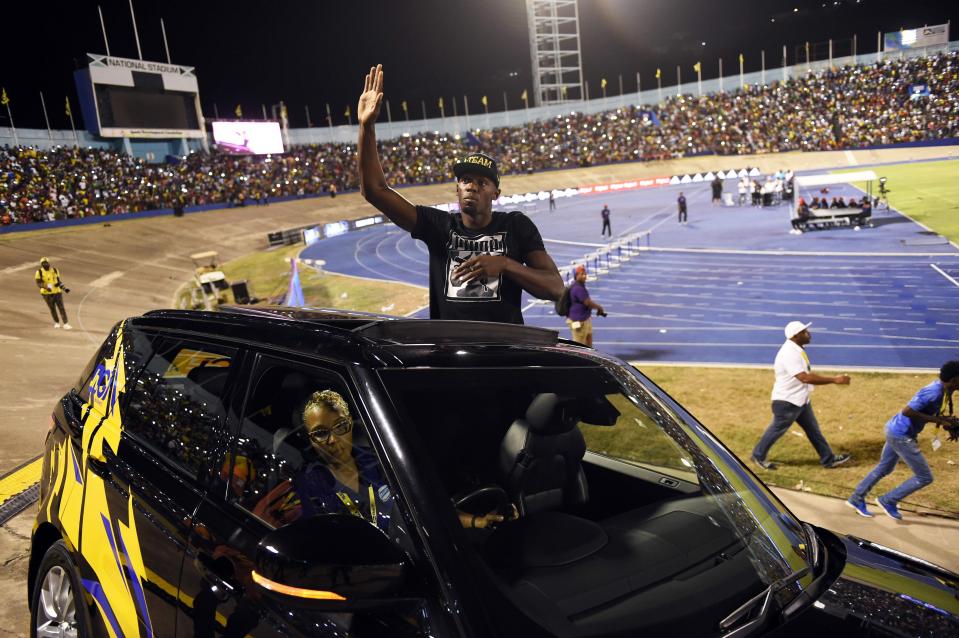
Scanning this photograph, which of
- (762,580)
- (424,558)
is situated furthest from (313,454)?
(762,580)

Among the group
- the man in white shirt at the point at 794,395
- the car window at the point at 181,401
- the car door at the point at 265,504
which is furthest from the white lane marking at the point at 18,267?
Answer: the car door at the point at 265,504

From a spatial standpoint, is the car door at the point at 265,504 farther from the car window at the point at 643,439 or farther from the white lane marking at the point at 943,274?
the white lane marking at the point at 943,274

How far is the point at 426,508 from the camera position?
5.39 feet

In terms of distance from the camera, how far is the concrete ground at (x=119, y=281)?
558 centimetres

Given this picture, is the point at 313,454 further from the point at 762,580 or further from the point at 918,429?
the point at 918,429

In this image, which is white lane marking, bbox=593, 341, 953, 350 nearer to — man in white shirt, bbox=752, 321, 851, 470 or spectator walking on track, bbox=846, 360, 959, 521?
man in white shirt, bbox=752, 321, 851, 470

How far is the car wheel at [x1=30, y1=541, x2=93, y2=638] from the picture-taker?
280 centimetres

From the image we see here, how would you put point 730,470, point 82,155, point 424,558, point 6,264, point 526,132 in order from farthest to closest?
1. point 526,132
2. point 82,155
3. point 6,264
4. point 730,470
5. point 424,558

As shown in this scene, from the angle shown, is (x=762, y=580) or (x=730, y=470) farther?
(x=730, y=470)

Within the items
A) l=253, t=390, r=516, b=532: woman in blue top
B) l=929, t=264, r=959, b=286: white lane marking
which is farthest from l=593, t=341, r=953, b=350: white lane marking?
l=253, t=390, r=516, b=532: woman in blue top

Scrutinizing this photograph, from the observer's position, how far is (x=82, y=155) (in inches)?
1727

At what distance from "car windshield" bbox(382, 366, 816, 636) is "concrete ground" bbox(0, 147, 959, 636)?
328cm

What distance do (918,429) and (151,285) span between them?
2662 centimetres

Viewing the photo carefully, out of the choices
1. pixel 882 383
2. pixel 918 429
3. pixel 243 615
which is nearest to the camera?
pixel 243 615
